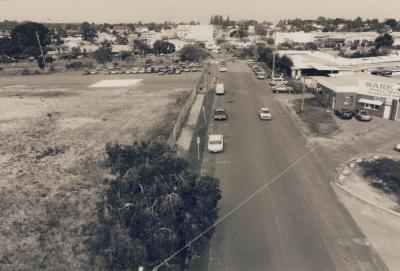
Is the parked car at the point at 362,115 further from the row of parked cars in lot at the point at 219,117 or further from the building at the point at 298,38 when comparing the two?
the building at the point at 298,38

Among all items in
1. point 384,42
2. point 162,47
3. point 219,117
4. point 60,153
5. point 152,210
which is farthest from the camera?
point 162,47

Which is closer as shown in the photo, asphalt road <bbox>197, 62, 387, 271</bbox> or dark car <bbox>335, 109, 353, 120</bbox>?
asphalt road <bbox>197, 62, 387, 271</bbox>

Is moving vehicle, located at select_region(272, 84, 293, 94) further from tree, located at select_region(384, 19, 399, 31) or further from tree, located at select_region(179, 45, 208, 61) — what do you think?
tree, located at select_region(384, 19, 399, 31)

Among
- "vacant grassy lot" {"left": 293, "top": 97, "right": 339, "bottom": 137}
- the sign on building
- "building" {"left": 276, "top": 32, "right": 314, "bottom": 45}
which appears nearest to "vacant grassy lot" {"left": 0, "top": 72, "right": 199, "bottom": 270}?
"vacant grassy lot" {"left": 293, "top": 97, "right": 339, "bottom": 137}

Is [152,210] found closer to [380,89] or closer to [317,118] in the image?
[317,118]

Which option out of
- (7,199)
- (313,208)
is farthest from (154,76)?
(313,208)

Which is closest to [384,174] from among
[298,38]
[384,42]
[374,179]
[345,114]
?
[374,179]
